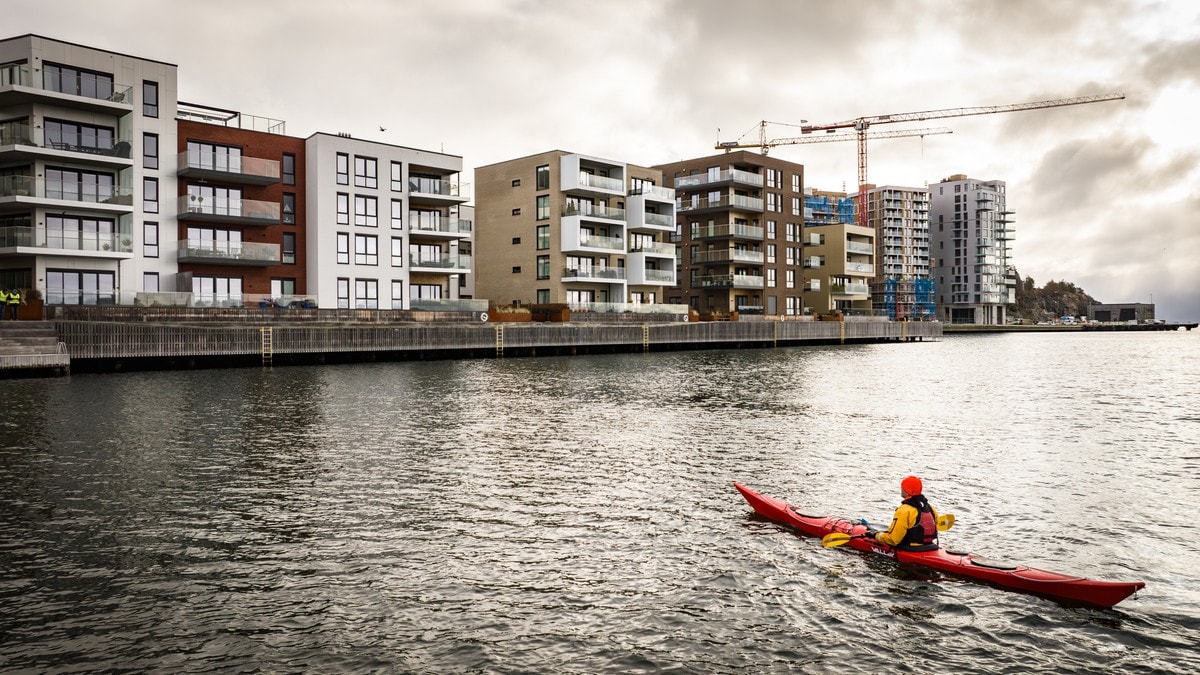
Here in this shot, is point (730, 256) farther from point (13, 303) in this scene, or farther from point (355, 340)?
point (13, 303)

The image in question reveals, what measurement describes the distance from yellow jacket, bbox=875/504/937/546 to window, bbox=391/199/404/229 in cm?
6227

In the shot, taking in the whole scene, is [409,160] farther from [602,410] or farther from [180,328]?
[602,410]

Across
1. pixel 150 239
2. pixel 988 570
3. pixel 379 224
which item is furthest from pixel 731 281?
pixel 988 570

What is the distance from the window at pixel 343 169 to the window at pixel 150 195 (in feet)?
44.9

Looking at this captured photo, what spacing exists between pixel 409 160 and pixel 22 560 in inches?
2426

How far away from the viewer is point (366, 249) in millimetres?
66625

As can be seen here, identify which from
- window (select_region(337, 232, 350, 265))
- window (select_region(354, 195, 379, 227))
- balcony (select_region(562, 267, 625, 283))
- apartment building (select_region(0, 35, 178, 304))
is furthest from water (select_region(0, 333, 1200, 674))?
balcony (select_region(562, 267, 625, 283))

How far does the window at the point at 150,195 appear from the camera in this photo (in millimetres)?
55281

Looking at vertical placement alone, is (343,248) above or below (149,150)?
below

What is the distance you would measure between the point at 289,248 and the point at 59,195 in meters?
16.2

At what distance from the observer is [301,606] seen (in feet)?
→ 31.3

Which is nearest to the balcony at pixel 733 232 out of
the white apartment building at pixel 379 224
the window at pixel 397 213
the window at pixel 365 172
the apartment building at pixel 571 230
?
the apartment building at pixel 571 230

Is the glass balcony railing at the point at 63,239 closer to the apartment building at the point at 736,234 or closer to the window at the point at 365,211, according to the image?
the window at the point at 365,211

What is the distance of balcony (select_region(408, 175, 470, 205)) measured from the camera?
6944 centimetres
